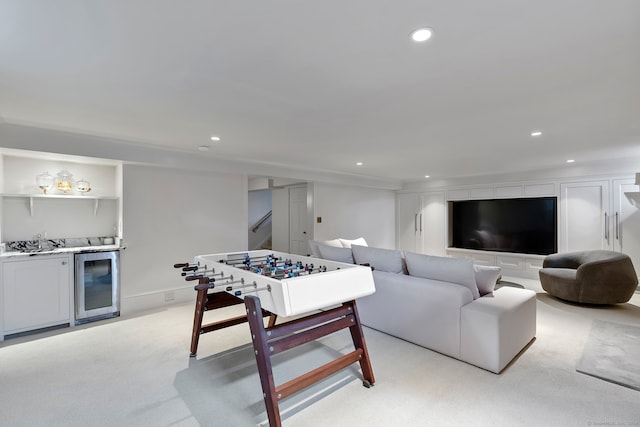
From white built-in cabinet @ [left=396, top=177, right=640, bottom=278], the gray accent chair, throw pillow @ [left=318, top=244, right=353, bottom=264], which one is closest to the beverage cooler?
throw pillow @ [left=318, top=244, right=353, bottom=264]

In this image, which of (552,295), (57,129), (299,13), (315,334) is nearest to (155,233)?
(57,129)

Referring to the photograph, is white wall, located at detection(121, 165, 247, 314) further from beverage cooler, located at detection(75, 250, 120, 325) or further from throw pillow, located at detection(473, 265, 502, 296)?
throw pillow, located at detection(473, 265, 502, 296)

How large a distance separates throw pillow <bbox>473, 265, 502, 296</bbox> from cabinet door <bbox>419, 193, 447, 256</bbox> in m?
4.32

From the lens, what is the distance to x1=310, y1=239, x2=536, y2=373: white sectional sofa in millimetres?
2424

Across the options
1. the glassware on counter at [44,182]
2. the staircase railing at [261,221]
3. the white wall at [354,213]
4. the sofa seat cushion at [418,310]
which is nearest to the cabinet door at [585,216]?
the white wall at [354,213]

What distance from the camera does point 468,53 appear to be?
5.24 feet

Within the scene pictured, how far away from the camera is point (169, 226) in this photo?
13.9 ft

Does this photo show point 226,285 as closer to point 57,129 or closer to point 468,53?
point 468,53

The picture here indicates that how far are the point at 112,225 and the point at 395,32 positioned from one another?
4462 millimetres

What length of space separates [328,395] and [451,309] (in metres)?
1.31

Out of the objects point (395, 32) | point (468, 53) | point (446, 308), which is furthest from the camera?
point (446, 308)

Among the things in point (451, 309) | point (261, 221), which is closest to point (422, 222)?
point (261, 221)

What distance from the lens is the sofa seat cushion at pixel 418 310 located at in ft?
8.57

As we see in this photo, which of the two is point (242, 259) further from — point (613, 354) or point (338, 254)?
point (613, 354)
